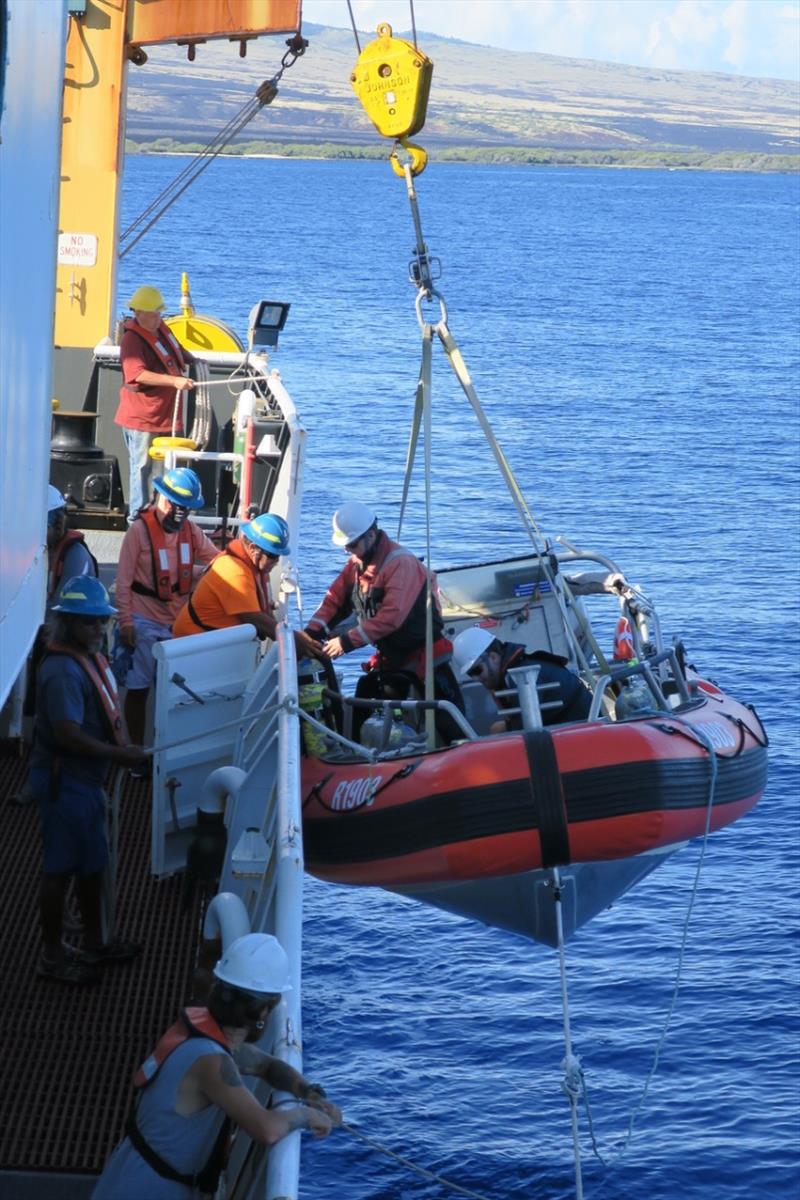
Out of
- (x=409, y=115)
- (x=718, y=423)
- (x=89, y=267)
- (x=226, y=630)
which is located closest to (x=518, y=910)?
(x=226, y=630)

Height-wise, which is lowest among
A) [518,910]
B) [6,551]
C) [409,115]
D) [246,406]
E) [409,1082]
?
[409,1082]

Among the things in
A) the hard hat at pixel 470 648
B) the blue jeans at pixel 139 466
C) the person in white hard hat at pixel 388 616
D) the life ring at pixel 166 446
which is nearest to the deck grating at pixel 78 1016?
the person in white hard hat at pixel 388 616

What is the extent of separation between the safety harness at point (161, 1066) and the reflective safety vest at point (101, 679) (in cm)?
177

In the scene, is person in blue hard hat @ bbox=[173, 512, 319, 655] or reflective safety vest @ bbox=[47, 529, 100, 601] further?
person in blue hard hat @ bbox=[173, 512, 319, 655]

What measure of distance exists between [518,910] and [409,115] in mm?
3577

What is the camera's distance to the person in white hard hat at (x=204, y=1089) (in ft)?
12.4

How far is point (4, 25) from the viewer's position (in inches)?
110

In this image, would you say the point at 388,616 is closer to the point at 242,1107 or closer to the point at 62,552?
the point at 62,552

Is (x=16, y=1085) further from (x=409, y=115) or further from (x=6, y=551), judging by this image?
(x=409, y=115)

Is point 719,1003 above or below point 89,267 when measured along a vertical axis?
below

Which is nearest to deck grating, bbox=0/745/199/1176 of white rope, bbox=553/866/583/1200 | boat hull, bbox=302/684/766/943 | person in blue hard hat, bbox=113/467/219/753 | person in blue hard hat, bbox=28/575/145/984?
person in blue hard hat, bbox=28/575/145/984

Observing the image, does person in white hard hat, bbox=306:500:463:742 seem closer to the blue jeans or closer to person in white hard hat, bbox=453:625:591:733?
person in white hard hat, bbox=453:625:591:733

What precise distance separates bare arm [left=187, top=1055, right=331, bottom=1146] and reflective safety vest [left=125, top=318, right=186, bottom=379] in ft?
23.2

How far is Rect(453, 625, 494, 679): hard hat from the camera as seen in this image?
7.70m
